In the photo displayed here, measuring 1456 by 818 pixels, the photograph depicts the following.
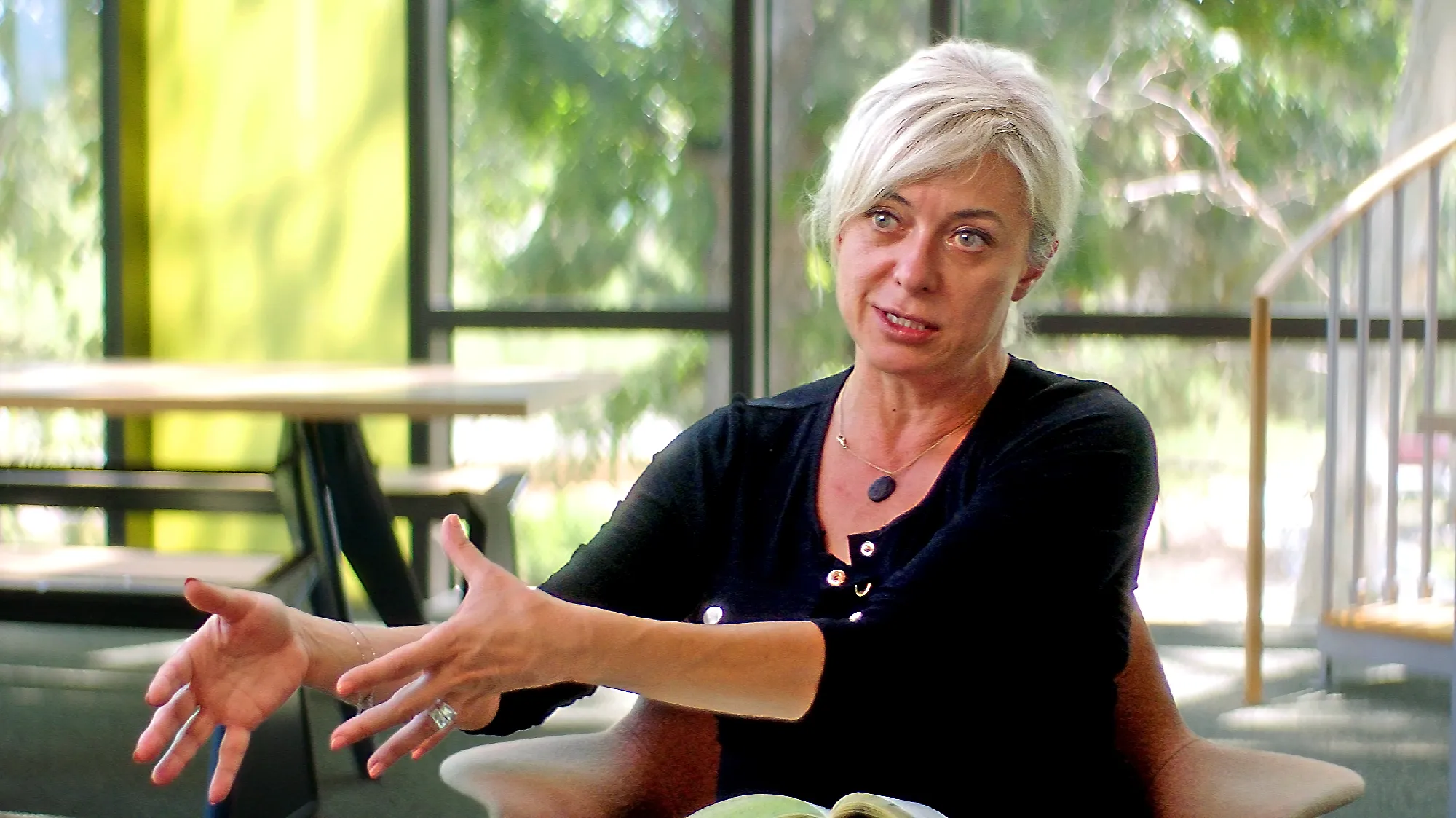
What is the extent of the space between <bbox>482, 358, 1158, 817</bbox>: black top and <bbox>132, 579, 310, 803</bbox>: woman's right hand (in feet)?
0.68

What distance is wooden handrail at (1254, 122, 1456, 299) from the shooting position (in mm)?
3123

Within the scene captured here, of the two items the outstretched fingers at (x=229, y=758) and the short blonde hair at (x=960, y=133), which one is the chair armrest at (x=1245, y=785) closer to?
the short blonde hair at (x=960, y=133)

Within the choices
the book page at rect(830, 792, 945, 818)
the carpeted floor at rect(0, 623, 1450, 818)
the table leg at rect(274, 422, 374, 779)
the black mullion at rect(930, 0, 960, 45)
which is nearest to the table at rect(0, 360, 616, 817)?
the table leg at rect(274, 422, 374, 779)

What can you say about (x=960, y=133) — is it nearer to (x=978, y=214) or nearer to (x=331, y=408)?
(x=978, y=214)

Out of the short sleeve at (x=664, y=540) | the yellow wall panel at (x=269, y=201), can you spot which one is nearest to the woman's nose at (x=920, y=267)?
the short sleeve at (x=664, y=540)

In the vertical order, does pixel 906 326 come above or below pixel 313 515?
above

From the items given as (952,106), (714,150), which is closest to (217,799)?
(952,106)

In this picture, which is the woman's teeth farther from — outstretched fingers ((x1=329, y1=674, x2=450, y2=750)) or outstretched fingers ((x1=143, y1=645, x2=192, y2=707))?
outstretched fingers ((x1=143, y1=645, x2=192, y2=707))

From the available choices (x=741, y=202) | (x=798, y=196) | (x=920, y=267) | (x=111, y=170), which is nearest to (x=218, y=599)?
(x=920, y=267)

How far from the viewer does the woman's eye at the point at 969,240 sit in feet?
4.10

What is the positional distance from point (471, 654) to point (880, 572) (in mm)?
427

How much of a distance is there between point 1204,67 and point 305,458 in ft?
9.20

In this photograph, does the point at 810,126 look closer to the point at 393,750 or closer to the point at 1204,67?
the point at 1204,67

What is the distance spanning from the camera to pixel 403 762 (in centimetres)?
283
